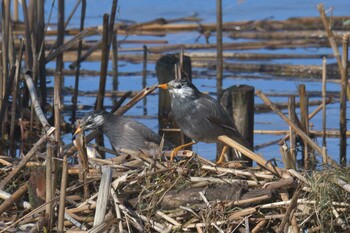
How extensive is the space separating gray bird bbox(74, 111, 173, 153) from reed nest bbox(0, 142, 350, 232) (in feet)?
4.12

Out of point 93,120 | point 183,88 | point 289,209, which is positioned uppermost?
point 183,88

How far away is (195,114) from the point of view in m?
9.24

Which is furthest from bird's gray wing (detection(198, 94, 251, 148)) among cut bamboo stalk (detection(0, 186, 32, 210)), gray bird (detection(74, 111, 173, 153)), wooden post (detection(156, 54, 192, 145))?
cut bamboo stalk (detection(0, 186, 32, 210))

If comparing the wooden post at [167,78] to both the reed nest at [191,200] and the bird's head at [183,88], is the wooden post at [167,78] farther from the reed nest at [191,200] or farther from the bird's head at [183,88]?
the reed nest at [191,200]

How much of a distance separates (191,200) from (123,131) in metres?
1.98

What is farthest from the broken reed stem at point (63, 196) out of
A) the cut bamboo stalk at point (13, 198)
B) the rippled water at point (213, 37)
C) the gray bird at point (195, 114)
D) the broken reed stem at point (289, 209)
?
the rippled water at point (213, 37)

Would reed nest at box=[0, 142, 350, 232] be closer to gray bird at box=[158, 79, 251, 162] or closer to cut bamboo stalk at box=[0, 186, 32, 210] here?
cut bamboo stalk at box=[0, 186, 32, 210]

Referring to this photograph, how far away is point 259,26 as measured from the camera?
18672 mm

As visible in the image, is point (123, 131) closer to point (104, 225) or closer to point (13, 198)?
point (13, 198)

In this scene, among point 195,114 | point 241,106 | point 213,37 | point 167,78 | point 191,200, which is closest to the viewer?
point 191,200

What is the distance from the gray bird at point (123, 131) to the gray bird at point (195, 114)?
26 cm

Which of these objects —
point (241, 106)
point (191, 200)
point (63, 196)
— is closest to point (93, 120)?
point (241, 106)

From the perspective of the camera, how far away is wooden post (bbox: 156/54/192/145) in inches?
424

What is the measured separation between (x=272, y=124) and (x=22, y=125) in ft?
10.1
